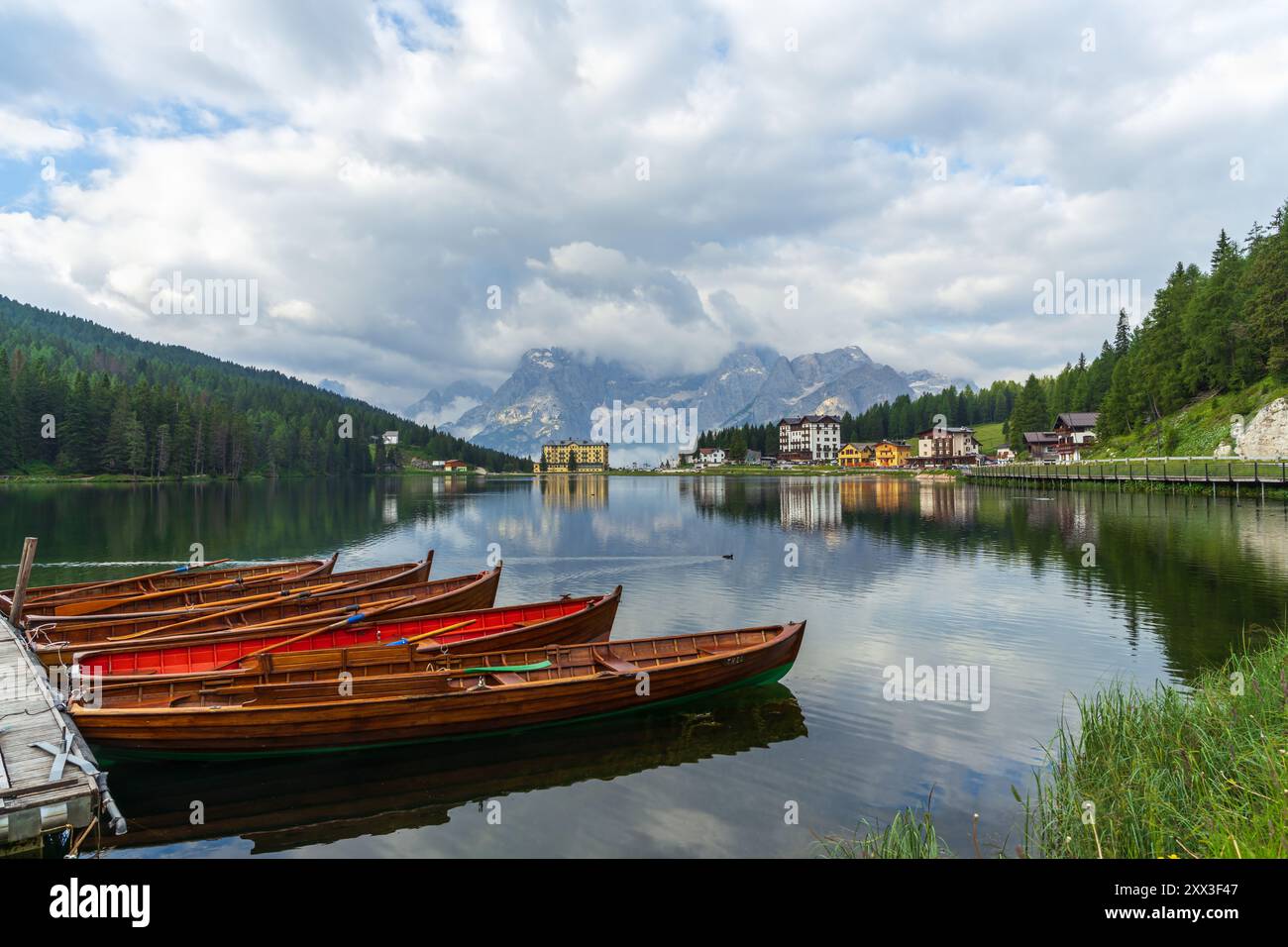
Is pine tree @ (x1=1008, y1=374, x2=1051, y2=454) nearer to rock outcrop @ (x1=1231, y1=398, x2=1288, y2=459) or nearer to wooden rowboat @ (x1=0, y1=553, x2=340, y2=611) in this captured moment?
rock outcrop @ (x1=1231, y1=398, x2=1288, y2=459)

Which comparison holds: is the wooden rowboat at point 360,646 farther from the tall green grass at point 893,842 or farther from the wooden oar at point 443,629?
the tall green grass at point 893,842

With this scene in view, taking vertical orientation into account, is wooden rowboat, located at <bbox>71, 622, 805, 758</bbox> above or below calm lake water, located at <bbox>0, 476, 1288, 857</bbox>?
above

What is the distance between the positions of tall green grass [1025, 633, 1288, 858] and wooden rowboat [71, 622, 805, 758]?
871cm

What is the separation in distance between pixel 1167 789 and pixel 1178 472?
91.6m

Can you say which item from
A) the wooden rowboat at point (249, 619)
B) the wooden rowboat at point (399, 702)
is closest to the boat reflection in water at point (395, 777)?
the wooden rowboat at point (399, 702)

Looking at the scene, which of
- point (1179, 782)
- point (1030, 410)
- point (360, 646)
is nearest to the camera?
point (1179, 782)

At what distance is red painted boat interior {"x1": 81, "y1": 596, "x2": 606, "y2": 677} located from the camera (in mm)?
19344

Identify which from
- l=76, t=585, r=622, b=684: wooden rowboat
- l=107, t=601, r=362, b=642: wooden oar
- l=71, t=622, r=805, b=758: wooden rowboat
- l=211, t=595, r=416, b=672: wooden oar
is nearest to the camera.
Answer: l=71, t=622, r=805, b=758: wooden rowboat

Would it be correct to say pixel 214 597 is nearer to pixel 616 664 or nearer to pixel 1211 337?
pixel 616 664

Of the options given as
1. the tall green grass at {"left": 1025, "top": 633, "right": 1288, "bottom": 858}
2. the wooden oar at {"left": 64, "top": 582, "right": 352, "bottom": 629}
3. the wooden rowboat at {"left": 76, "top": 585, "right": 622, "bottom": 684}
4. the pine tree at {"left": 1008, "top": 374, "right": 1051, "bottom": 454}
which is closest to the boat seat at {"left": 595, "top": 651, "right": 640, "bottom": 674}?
the wooden rowboat at {"left": 76, "top": 585, "right": 622, "bottom": 684}

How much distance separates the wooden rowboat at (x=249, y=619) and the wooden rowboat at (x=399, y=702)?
5091mm

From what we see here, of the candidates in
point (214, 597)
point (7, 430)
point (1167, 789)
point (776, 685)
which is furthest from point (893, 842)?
point (7, 430)

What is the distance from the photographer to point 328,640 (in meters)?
22.1

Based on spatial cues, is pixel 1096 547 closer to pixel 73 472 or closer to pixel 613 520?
pixel 613 520
